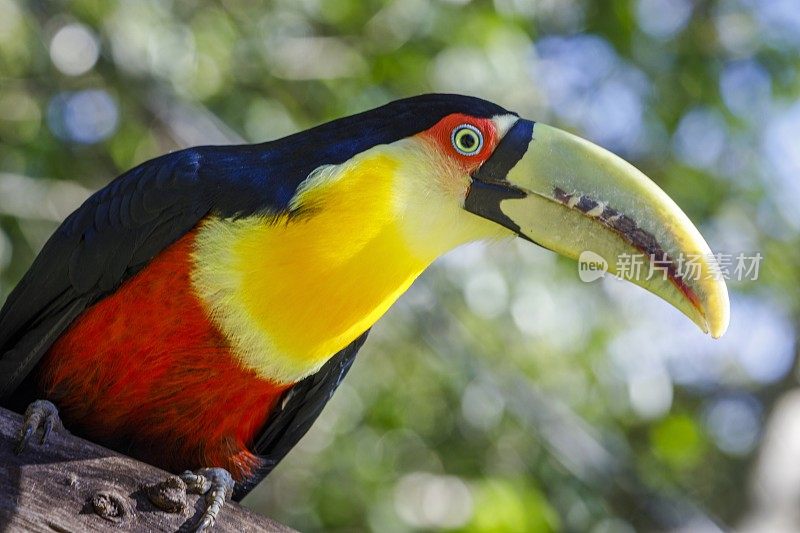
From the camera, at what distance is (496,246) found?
5.95m

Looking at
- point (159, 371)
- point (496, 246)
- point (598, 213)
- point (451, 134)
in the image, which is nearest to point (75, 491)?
point (159, 371)

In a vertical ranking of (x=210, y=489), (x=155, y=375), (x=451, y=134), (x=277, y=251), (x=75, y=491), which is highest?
(x=451, y=134)

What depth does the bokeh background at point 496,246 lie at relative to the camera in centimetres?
606

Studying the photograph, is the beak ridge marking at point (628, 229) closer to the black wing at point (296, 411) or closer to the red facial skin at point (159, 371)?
the red facial skin at point (159, 371)

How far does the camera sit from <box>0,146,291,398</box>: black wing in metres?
3.43

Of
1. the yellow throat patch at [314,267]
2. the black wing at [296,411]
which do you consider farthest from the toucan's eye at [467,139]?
the black wing at [296,411]

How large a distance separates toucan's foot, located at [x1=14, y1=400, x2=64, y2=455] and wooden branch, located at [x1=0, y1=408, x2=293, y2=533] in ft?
0.06

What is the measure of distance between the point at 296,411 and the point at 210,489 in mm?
811

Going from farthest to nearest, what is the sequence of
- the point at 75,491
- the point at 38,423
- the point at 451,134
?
the point at 451,134
the point at 38,423
the point at 75,491

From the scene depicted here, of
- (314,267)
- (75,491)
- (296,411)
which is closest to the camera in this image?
(75,491)

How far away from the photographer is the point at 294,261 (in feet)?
10.6

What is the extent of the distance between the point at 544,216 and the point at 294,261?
31.0 inches

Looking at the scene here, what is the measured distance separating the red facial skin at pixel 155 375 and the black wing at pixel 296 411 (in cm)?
21

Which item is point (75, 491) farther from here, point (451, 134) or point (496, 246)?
point (496, 246)
